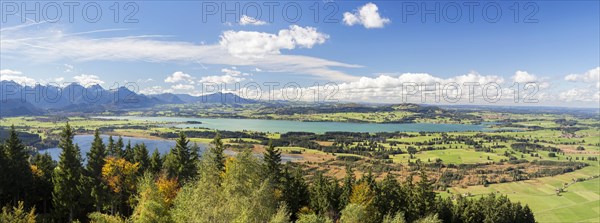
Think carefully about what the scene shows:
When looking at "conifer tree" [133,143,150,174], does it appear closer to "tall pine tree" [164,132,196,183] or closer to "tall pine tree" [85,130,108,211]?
"tall pine tree" [164,132,196,183]

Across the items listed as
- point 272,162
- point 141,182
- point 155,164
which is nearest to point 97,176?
point 155,164

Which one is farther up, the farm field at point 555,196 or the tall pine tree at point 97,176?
the tall pine tree at point 97,176

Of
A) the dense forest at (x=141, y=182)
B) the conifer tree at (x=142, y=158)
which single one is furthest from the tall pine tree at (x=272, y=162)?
the conifer tree at (x=142, y=158)

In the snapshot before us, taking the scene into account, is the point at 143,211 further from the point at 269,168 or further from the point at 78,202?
the point at 78,202

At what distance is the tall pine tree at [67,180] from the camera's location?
5175 cm

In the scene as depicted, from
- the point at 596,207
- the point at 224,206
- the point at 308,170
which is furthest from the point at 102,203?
the point at 596,207

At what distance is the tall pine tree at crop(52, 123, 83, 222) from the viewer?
51750 mm

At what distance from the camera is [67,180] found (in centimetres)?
5222

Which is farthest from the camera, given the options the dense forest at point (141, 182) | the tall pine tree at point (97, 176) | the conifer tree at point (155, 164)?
the conifer tree at point (155, 164)

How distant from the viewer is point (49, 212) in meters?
58.6

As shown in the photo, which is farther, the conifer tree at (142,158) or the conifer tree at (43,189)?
the conifer tree at (142,158)

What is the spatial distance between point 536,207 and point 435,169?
2433 inches

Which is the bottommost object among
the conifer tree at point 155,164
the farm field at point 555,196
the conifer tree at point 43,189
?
the farm field at point 555,196

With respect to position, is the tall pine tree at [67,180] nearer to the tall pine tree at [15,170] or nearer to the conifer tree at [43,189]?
the tall pine tree at [15,170]
